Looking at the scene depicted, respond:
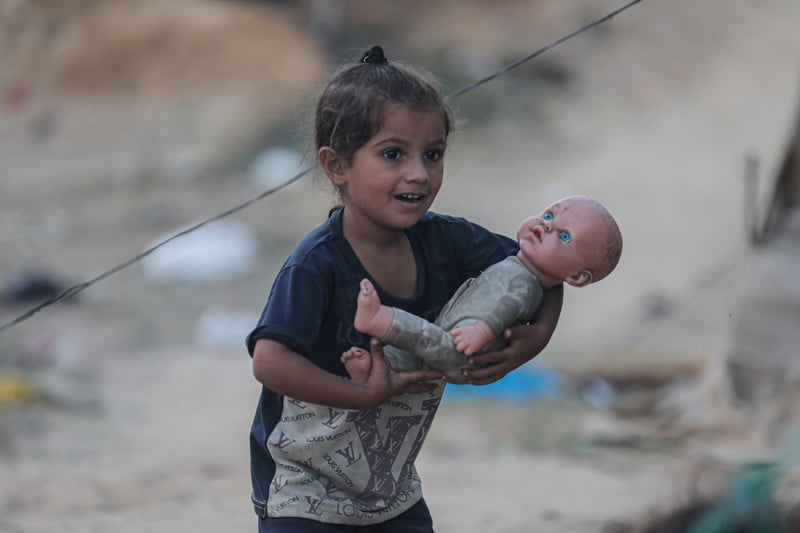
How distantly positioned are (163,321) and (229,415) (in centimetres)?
283

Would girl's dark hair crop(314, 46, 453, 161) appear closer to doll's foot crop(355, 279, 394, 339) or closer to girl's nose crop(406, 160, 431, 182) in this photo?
girl's nose crop(406, 160, 431, 182)

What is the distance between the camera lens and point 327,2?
52.0ft

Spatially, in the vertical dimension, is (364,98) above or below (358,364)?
above

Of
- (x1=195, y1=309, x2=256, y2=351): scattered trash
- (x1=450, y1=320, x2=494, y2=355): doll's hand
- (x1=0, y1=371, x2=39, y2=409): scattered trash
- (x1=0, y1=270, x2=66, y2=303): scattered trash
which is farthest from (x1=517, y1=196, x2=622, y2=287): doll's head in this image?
(x1=0, y1=270, x2=66, y2=303): scattered trash

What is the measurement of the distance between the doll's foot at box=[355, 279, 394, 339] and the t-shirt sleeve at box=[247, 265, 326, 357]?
10cm

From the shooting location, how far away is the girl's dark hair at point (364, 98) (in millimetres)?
2268

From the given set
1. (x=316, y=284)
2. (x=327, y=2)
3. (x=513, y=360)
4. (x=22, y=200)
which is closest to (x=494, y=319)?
(x=513, y=360)

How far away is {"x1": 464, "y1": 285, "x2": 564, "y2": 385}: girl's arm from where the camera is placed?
2348 millimetres

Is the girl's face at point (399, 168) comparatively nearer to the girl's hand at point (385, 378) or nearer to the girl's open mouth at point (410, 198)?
the girl's open mouth at point (410, 198)

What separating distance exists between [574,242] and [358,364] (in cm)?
53

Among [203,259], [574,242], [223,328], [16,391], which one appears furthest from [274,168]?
[574,242]

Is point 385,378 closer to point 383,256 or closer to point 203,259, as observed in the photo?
point 383,256

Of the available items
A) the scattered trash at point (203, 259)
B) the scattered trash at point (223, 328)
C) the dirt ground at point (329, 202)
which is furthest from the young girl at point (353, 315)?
the scattered trash at point (203, 259)

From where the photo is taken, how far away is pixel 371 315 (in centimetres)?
221
